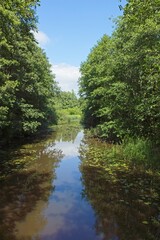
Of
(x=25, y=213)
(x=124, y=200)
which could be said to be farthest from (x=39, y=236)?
(x=124, y=200)

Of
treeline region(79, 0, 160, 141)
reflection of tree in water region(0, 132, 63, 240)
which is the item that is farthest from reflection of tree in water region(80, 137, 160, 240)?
treeline region(79, 0, 160, 141)

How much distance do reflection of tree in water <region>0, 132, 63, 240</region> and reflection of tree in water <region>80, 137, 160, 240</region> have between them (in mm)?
1633

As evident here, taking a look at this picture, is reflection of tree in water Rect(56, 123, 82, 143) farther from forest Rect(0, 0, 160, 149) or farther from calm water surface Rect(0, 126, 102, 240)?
calm water surface Rect(0, 126, 102, 240)

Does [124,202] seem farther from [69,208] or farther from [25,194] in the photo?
[25,194]

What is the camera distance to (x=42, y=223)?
26.1ft

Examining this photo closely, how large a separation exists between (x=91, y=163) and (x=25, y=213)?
7718 mm

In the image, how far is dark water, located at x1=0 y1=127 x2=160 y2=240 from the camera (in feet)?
24.0

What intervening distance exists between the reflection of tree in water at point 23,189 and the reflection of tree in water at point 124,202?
5.36ft

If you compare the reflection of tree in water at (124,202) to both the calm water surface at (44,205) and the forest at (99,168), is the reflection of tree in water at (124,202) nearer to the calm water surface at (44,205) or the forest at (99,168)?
the forest at (99,168)

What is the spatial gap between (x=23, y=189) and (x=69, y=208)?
252cm

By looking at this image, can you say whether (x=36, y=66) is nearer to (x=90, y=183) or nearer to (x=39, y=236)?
(x=90, y=183)

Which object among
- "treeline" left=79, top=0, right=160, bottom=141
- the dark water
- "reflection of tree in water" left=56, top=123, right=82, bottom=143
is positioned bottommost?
the dark water

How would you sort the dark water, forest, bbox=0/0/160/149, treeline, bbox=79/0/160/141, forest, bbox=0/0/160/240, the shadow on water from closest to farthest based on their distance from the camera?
the dark water < the shadow on water < forest, bbox=0/0/160/240 < treeline, bbox=79/0/160/141 < forest, bbox=0/0/160/149

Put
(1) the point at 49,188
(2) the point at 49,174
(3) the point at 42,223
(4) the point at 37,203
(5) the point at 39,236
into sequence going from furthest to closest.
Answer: (2) the point at 49,174 → (1) the point at 49,188 → (4) the point at 37,203 → (3) the point at 42,223 → (5) the point at 39,236
